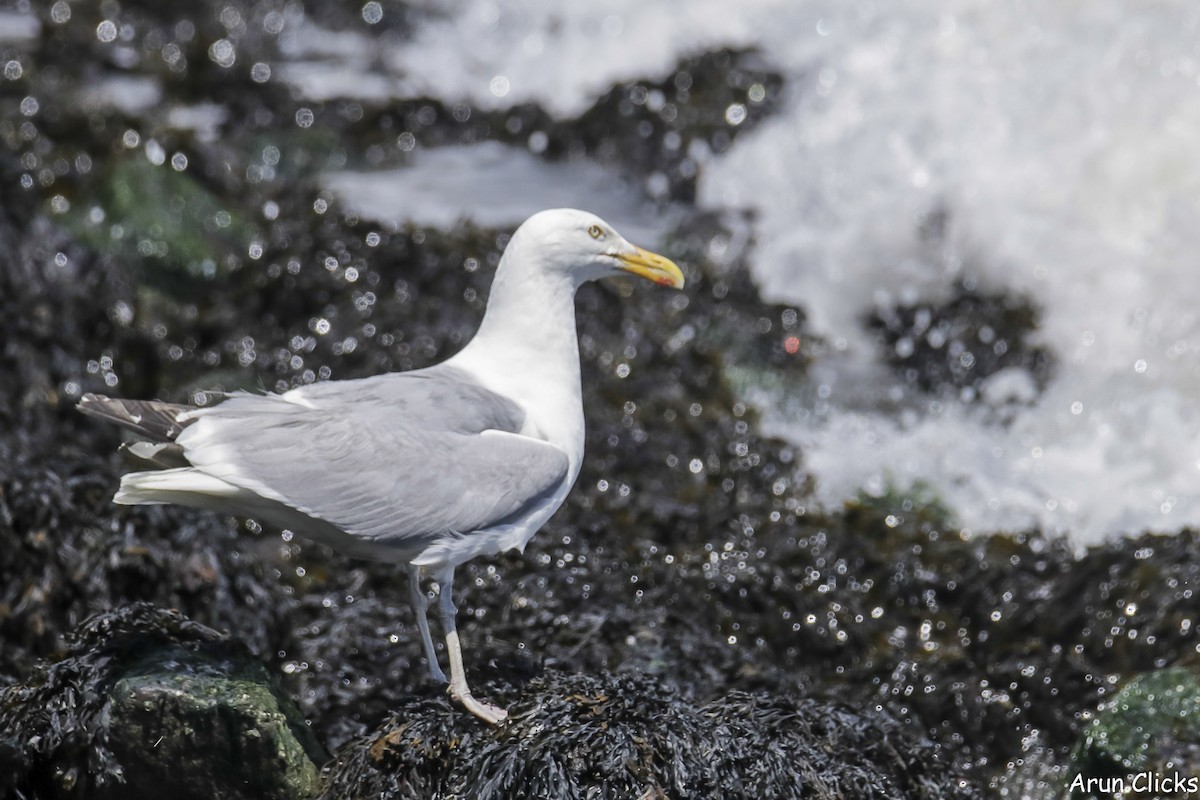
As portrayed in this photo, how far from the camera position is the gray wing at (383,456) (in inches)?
168

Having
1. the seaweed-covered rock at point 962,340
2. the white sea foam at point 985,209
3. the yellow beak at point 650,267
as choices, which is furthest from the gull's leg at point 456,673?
the seaweed-covered rock at point 962,340

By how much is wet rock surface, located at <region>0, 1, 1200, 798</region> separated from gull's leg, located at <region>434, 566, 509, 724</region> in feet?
0.31

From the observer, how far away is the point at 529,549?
612 centimetres

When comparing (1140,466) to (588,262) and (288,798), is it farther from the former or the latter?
(288,798)

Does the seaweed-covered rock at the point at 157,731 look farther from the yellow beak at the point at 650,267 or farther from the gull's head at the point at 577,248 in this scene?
the yellow beak at the point at 650,267

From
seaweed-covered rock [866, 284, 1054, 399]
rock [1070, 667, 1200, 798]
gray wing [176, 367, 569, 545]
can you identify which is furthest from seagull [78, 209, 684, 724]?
seaweed-covered rock [866, 284, 1054, 399]

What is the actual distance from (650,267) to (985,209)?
5050 mm

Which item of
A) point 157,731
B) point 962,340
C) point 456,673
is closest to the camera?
point 157,731

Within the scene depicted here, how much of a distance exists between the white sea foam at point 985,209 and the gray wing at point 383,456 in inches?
125

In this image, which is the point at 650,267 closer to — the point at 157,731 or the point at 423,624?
the point at 423,624

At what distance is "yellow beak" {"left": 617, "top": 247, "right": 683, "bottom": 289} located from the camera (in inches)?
204

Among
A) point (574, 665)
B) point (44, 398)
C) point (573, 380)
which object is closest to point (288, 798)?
point (574, 665)

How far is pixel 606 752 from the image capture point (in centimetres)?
412

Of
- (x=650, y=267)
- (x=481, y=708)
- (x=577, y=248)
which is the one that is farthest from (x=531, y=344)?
(x=481, y=708)
